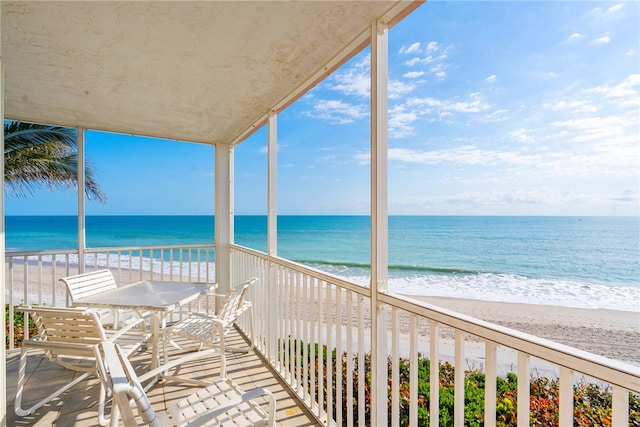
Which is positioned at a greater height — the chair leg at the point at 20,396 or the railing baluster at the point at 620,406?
the railing baluster at the point at 620,406

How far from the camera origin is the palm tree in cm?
514

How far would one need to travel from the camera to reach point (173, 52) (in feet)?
6.61

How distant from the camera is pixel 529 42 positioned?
33.6ft

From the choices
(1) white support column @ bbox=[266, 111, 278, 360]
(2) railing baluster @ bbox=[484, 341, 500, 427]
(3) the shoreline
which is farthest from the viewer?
(3) the shoreline

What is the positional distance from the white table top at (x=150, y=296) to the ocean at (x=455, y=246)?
29.7 feet

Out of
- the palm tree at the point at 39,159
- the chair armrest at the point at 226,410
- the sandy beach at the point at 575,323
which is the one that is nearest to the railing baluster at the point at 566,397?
the chair armrest at the point at 226,410

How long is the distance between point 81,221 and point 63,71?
199 cm

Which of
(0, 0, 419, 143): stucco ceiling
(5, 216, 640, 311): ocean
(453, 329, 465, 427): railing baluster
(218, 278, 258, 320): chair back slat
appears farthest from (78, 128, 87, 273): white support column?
(5, 216, 640, 311): ocean

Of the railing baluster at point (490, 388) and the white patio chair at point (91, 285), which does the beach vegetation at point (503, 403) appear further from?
the white patio chair at point (91, 285)

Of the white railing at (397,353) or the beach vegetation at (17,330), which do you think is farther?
the beach vegetation at (17,330)

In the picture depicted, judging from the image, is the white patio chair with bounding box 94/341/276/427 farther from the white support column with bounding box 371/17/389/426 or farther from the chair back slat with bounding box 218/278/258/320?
the chair back slat with bounding box 218/278/258/320

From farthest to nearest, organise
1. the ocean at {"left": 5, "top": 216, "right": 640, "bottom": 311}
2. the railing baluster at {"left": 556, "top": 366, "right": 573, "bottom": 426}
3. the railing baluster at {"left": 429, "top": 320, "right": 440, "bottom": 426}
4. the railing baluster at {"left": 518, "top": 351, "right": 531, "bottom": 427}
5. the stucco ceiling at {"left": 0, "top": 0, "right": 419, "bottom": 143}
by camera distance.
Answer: the ocean at {"left": 5, "top": 216, "right": 640, "bottom": 311}, the stucco ceiling at {"left": 0, "top": 0, "right": 419, "bottom": 143}, the railing baluster at {"left": 429, "top": 320, "right": 440, "bottom": 426}, the railing baluster at {"left": 518, "top": 351, "right": 531, "bottom": 427}, the railing baluster at {"left": 556, "top": 366, "right": 573, "bottom": 426}

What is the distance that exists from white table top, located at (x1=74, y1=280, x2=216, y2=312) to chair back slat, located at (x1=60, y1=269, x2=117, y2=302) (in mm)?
137

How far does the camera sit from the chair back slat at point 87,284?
2.66 m
